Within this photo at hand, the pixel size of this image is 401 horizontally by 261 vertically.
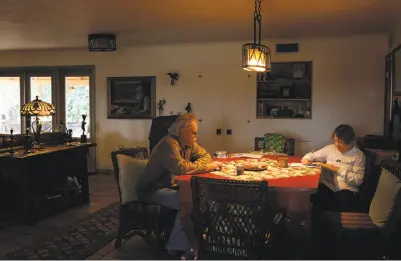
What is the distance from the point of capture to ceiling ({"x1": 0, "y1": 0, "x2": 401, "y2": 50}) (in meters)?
3.93

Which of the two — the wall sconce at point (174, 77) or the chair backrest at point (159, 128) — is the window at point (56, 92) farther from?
the wall sconce at point (174, 77)

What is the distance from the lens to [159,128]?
6527 millimetres

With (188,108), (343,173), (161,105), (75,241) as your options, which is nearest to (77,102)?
(161,105)

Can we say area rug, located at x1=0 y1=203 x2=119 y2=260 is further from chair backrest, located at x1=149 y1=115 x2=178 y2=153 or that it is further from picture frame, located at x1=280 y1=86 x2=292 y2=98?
picture frame, located at x1=280 y1=86 x2=292 y2=98

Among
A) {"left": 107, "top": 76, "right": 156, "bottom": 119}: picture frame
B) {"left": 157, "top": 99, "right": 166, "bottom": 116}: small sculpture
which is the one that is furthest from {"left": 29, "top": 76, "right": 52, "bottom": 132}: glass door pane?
{"left": 157, "top": 99, "right": 166, "bottom": 116}: small sculpture

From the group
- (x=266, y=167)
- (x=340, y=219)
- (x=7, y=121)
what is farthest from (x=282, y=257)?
(x=7, y=121)

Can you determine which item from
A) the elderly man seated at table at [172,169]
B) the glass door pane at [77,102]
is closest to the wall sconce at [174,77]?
the glass door pane at [77,102]

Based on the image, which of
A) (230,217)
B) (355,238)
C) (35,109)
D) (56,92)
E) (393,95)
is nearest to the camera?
(230,217)

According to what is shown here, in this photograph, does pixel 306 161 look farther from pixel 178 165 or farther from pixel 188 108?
pixel 188 108

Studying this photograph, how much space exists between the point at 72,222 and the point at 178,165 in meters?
1.92

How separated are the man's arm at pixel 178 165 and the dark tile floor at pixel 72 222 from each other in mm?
786

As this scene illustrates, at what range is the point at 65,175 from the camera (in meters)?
4.88

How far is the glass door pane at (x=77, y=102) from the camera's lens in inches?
294

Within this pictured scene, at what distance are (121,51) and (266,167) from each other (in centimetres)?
458
